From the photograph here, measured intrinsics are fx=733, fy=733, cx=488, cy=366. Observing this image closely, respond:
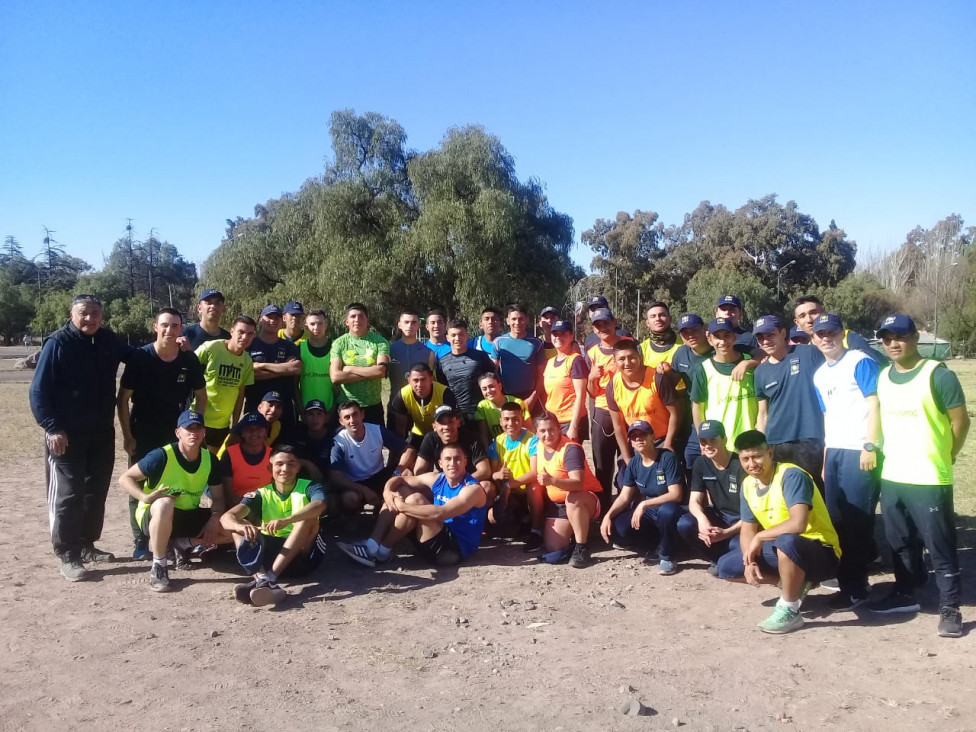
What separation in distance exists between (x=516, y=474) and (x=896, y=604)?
307 cm

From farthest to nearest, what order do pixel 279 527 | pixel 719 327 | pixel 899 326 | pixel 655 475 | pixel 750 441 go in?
pixel 655 475
pixel 719 327
pixel 279 527
pixel 750 441
pixel 899 326

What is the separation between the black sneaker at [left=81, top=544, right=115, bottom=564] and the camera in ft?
20.3

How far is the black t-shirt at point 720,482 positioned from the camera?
18.7 ft

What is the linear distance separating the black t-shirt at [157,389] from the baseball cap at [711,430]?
167 inches

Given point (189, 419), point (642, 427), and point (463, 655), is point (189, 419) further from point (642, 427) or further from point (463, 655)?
point (642, 427)

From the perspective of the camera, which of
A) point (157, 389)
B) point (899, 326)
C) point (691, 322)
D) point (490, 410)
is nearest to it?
point (899, 326)

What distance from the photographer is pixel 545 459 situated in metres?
6.39

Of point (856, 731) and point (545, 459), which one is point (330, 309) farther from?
point (856, 731)

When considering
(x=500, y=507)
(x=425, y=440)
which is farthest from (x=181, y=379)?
(x=500, y=507)

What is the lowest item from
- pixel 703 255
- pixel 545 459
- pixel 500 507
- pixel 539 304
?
pixel 500 507

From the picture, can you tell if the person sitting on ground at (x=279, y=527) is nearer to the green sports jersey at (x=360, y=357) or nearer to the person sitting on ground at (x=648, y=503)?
the green sports jersey at (x=360, y=357)

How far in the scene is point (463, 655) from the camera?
4473 millimetres

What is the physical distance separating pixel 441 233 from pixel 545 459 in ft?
71.7

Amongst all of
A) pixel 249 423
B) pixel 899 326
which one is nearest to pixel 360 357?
pixel 249 423
